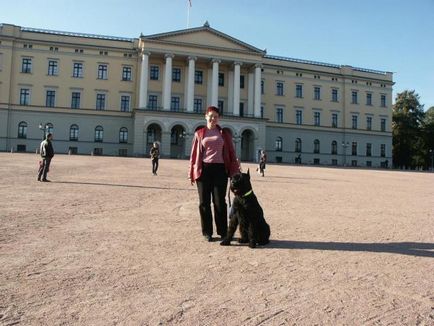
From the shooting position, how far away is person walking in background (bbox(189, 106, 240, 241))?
588 cm

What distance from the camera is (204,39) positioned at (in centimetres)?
5425

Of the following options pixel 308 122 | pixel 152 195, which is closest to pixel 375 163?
pixel 308 122

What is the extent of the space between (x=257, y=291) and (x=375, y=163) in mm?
70526

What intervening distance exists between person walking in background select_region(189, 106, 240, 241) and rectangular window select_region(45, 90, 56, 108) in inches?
2107

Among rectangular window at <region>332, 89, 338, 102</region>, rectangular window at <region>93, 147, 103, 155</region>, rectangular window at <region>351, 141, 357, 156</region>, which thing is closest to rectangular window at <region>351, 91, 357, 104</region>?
rectangular window at <region>332, 89, 338, 102</region>

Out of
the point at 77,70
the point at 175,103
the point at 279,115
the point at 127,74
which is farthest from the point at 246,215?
the point at 279,115

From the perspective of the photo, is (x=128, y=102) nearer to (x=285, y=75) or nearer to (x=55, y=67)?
(x=55, y=67)

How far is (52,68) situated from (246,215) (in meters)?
55.8

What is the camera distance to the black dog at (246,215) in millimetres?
5422

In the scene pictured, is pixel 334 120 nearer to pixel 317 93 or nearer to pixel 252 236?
pixel 317 93

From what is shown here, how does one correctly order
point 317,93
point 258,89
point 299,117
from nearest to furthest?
point 258,89 < point 299,117 < point 317,93

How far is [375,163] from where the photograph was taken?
6869cm

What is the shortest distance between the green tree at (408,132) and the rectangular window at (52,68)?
2334 inches

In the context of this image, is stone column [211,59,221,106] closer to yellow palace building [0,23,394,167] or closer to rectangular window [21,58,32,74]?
yellow palace building [0,23,394,167]
